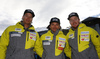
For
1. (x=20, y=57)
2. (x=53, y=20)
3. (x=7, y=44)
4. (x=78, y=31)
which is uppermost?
(x=53, y=20)

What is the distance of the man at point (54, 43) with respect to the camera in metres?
2.98

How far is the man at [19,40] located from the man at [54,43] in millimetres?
490

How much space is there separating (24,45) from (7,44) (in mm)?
537

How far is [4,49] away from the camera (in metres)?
2.72

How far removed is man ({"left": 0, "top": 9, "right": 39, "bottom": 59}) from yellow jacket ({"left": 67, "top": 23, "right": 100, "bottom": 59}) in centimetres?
158

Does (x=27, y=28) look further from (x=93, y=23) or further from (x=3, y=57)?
(x=93, y=23)

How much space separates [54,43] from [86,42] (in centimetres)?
111

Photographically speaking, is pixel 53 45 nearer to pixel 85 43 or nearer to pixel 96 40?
pixel 85 43

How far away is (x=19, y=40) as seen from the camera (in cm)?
286

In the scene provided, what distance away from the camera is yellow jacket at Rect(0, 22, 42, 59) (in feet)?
8.89

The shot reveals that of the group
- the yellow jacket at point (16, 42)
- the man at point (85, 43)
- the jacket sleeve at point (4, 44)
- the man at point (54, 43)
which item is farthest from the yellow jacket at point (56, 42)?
the jacket sleeve at point (4, 44)

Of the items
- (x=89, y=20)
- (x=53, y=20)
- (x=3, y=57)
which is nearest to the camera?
A: (x=3, y=57)

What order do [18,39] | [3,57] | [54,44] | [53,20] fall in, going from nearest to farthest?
[3,57] → [18,39] → [54,44] → [53,20]

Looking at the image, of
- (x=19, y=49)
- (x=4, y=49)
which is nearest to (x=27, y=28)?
(x=19, y=49)
